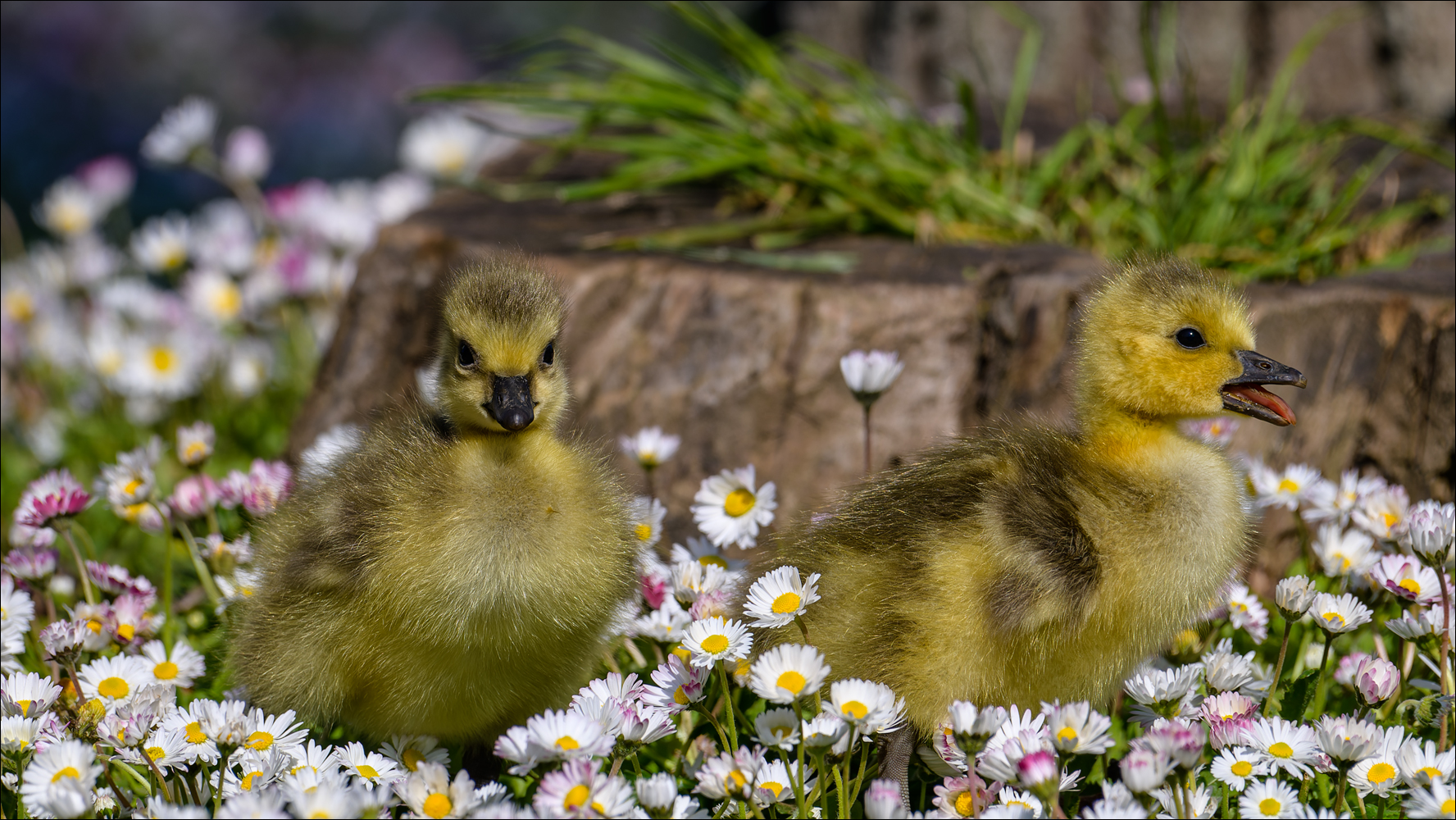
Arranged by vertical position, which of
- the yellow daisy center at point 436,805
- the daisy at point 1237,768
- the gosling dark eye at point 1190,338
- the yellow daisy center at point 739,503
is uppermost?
the gosling dark eye at point 1190,338

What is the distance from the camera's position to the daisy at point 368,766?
9.29 feet

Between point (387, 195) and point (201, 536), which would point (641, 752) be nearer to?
point (201, 536)

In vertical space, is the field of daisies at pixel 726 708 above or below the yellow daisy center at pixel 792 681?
below

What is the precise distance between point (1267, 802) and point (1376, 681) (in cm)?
51

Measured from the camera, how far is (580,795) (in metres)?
2.39

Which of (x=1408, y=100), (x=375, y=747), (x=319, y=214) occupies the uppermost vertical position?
(x=1408, y=100)

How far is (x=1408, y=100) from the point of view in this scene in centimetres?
617

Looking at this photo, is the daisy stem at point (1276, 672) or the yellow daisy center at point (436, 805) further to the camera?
the daisy stem at point (1276, 672)

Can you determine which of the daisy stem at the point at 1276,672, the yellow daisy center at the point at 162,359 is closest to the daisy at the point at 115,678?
the daisy stem at the point at 1276,672

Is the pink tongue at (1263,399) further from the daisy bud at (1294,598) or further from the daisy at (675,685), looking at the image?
the daisy at (675,685)

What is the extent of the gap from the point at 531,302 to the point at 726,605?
836 mm

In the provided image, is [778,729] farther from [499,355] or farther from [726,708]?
[499,355]

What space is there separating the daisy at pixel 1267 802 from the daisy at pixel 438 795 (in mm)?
1402

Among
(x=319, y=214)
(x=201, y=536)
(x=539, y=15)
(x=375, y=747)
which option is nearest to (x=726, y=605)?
(x=375, y=747)
